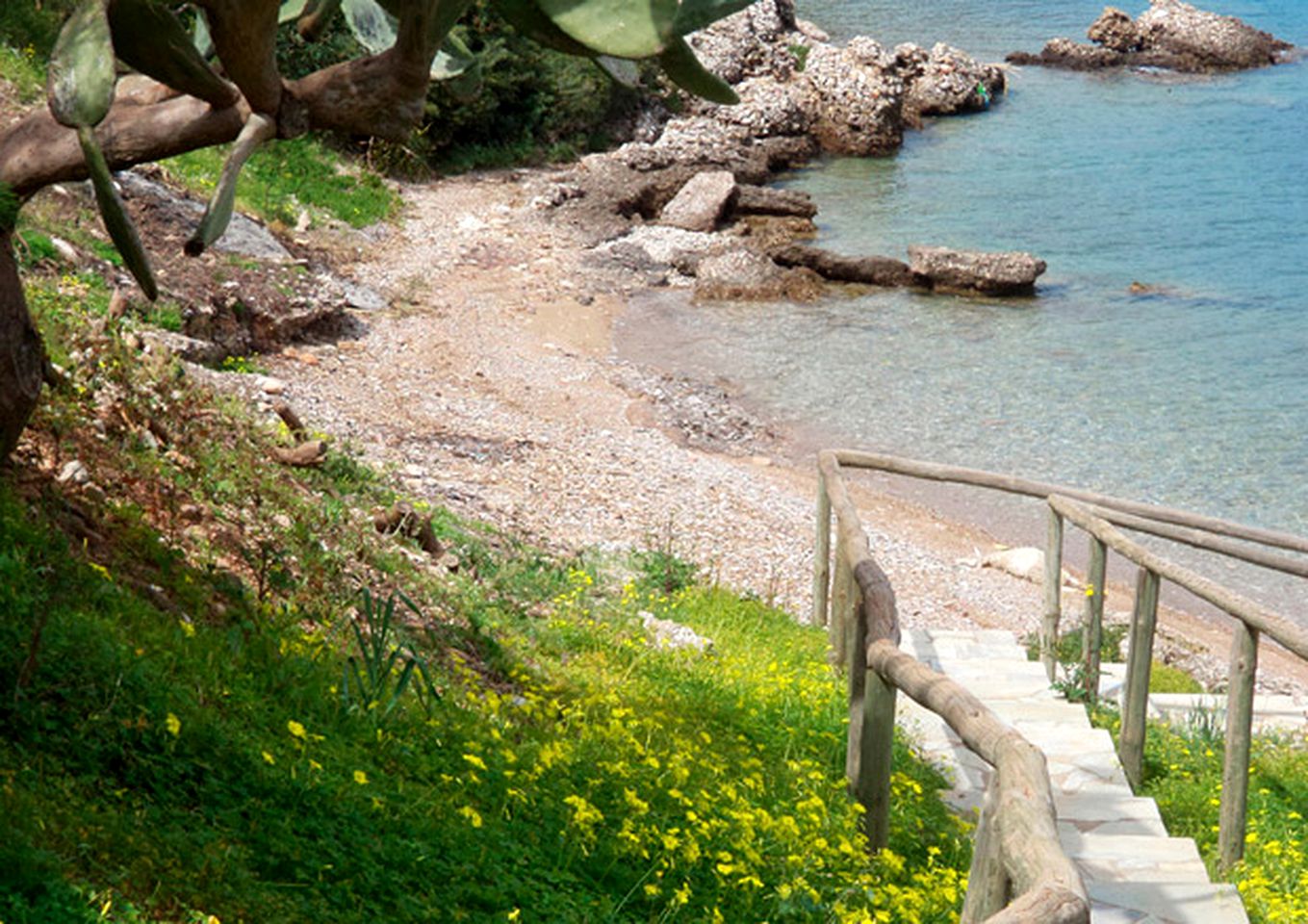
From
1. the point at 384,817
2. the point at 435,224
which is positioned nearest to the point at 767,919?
the point at 384,817

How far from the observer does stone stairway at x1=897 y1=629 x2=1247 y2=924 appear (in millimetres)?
5707

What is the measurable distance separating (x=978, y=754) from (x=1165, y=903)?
1.55 meters

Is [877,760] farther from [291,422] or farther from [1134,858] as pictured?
[291,422]

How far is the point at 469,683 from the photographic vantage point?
6.82m

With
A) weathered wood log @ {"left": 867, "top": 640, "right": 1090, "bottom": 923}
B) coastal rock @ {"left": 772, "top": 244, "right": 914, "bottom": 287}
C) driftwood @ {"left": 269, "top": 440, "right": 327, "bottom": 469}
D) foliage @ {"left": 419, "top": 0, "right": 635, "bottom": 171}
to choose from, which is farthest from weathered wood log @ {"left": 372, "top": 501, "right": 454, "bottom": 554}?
foliage @ {"left": 419, "top": 0, "right": 635, "bottom": 171}

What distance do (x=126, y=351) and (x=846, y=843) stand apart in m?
5.08

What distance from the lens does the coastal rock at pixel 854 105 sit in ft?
109

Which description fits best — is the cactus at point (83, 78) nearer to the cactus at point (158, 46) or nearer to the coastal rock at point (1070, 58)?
the cactus at point (158, 46)

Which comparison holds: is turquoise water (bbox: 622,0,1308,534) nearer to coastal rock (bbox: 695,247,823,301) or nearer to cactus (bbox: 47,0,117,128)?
coastal rock (bbox: 695,247,823,301)

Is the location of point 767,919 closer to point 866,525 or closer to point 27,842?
point 27,842

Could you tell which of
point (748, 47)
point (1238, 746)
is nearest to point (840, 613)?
point (1238, 746)

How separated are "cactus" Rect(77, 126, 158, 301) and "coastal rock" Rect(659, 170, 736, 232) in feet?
69.5

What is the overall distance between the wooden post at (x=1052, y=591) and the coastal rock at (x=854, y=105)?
81.5 ft

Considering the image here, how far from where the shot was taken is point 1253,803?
24.6 ft
